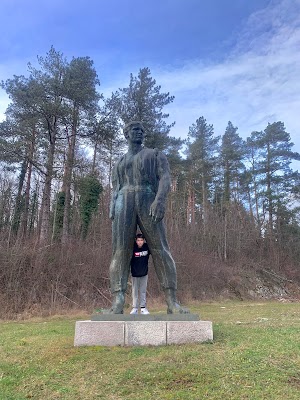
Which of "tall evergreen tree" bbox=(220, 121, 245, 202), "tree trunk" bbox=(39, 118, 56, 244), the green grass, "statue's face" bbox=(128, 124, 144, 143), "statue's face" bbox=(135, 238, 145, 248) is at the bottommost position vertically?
the green grass

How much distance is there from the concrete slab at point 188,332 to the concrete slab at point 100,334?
0.66 metres

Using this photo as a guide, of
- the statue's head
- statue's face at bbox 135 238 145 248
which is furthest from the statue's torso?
statue's face at bbox 135 238 145 248

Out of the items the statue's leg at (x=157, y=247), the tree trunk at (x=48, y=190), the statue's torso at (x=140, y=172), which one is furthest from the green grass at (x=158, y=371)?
the tree trunk at (x=48, y=190)

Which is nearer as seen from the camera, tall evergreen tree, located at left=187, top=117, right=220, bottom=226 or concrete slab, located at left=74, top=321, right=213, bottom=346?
concrete slab, located at left=74, top=321, right=213, bottom=346

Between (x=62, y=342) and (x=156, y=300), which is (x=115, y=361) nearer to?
(x=62, y=342)

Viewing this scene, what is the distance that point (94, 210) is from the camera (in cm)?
2578

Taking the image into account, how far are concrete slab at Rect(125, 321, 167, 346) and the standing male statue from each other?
608mm

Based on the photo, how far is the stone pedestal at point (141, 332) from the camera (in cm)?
543

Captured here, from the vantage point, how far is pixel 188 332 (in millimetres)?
5484

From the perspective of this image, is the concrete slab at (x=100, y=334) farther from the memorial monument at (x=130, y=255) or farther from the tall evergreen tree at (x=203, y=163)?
the tall evergreen tree at (x=203, y=163)

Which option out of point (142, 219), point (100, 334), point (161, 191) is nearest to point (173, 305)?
point (100, 334)

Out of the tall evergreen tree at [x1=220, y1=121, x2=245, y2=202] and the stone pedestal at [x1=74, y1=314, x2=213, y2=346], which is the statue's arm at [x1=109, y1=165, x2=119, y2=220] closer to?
the stone pedestal at [x1=74, y1=314, x2=213, y2=346]

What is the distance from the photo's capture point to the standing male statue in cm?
619

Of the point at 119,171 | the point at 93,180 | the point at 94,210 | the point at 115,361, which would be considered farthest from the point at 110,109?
the point at 115,361
